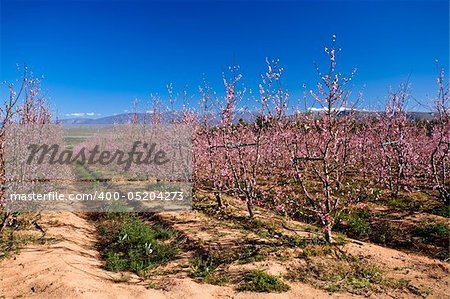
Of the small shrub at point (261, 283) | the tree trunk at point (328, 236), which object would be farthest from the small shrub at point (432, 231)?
the small shrub at point (261, 283)

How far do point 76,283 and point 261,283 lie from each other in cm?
296

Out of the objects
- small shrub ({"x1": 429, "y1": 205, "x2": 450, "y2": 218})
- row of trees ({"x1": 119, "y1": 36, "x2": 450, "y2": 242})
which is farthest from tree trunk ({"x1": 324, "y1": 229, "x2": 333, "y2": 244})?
small shrub ({"x1": 429, "y1": 205, "x2": 450, "y2": 218})

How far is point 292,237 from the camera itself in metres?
7.62

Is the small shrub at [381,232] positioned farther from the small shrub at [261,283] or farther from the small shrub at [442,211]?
the small shrub at [261,283]

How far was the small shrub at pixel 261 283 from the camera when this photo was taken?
17.8 feet

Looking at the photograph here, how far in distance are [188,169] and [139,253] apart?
19.7 ft

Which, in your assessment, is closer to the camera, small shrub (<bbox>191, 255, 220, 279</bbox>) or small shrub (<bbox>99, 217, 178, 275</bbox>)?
small shrub (<bbox>191, 255, 220, 279</bbox>)

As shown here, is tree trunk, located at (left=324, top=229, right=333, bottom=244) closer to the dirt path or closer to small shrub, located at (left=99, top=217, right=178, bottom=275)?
the dirt path

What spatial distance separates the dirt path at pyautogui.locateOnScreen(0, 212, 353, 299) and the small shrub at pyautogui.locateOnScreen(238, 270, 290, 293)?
0.13 m

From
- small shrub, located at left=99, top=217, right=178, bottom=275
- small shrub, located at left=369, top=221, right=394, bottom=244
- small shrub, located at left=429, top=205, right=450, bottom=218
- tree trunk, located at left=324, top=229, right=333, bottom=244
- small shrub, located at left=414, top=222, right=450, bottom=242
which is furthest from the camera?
small shrub, located at left=429, top=205, right=450, bottom=218

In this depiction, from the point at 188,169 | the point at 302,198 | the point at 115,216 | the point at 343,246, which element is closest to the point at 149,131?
the point at 188,169

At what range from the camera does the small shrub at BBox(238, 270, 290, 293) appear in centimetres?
542

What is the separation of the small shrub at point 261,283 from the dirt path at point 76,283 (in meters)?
0.13

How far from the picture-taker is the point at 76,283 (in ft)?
17.5
